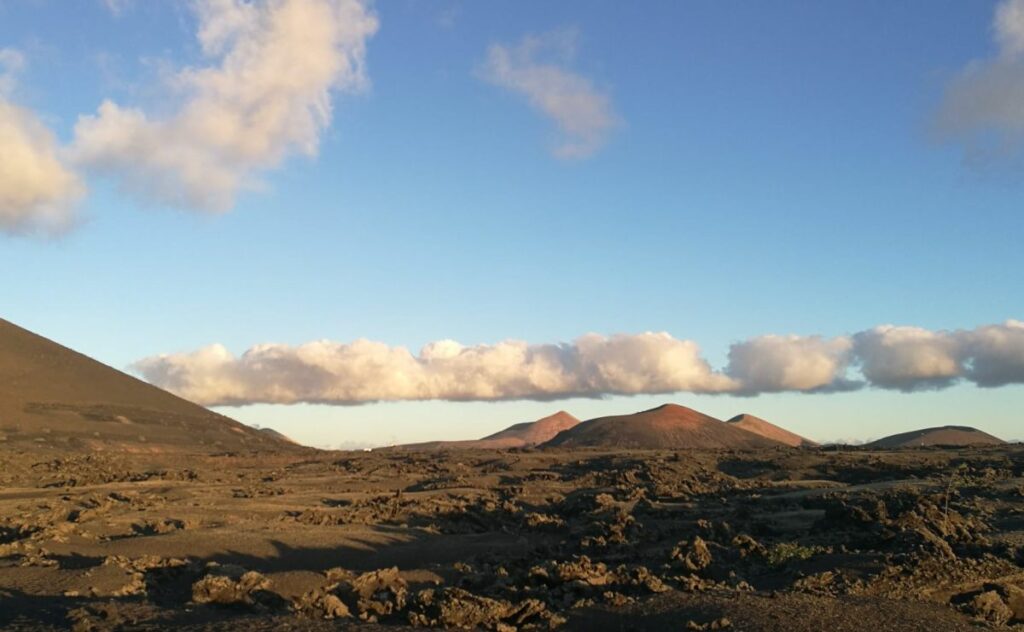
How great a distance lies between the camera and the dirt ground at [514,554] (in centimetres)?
1048

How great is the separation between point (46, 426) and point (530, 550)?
44852 mm

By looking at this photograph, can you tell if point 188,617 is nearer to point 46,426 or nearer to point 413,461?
point 413,461

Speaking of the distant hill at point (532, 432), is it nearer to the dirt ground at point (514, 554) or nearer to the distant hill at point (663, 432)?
the distant hill at point (663, 432)

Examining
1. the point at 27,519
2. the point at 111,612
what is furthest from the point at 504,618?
the point at 27,519

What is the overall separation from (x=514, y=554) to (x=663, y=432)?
6427cm

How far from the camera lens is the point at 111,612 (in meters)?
10.0

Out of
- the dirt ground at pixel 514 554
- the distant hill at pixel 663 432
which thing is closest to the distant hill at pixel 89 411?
the dirt ground at pixel 514 554

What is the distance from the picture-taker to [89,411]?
195ft

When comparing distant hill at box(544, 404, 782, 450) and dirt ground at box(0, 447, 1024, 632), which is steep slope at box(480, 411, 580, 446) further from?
dirt ground at box(0, 447, 1024, 632)

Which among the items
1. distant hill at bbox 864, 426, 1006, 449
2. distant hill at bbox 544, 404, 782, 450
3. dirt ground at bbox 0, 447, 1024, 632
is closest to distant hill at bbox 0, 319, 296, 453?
dirt ground at bbox 0, 447, 1024, 632

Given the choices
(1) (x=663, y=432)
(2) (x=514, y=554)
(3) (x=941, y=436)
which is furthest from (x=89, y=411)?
(3) (x=941, y=436)

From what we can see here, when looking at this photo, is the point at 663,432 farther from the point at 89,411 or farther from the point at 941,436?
the point at 89,411

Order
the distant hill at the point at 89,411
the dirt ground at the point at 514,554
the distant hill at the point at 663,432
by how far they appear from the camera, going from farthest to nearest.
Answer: the distant hill at the point at 663,432 → the distant hill at the point at 89,411 → the dirt ground at the point at 514,554

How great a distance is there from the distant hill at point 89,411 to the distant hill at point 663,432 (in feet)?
92.9
